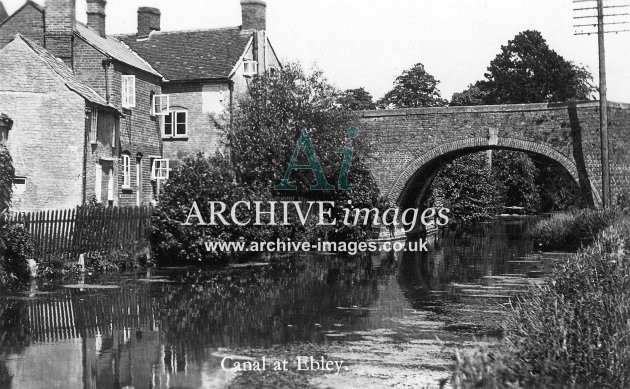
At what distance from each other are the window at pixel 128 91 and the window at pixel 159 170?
10.3ft

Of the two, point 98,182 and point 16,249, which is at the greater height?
point 98,182

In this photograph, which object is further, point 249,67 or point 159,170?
point 249,67

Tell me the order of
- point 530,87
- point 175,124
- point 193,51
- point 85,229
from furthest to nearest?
point 530,87 < point 193,51 < point 175,124 < point 85,229

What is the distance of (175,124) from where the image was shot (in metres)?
32.8

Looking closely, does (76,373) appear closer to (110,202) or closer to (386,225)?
Answer: (110,202)

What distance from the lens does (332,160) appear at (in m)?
28.9

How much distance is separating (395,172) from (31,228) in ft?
58.8

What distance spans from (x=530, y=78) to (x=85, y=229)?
55810 millimetres

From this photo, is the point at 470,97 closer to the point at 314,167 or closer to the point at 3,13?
the point at 314,167

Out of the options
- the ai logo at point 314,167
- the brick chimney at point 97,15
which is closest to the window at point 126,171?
the ai logo at point 314,167

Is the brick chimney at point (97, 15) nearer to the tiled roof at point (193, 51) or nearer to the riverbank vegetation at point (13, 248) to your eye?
the tiled roof at point (193, 51)

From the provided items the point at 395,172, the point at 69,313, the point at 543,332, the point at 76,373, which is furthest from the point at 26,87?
the point at 543,332

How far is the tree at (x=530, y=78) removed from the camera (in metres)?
67.9

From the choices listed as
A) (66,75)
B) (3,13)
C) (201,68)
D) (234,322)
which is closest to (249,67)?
(201,68)
